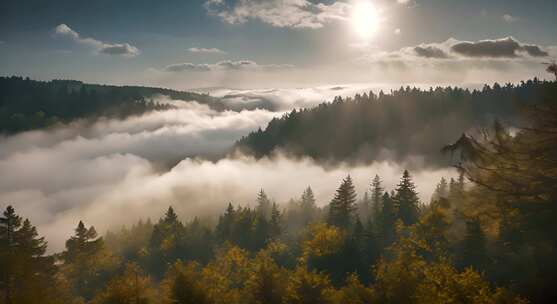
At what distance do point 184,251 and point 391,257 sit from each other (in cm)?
5012

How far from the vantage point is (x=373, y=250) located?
8044 cm

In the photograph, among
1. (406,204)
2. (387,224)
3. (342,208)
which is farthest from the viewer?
(342,208)

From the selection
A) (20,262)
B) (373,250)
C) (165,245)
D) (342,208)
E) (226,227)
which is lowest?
(165,245)

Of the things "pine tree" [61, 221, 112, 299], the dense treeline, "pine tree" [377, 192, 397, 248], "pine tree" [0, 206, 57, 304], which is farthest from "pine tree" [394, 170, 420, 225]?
"pine tree" [0, 206, 57, 304]

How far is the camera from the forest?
11.9 m

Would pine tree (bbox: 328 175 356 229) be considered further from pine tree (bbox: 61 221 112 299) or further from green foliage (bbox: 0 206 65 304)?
green foliage (bbox: 0 206 65 304)

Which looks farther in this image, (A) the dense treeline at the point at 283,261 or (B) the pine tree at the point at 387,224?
(B) the pine tree at the point at 387,224

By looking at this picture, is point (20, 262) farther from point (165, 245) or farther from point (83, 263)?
point (165, 245)

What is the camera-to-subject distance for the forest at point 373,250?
1191 cm

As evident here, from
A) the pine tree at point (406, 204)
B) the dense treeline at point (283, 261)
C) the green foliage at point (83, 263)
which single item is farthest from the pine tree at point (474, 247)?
the green foliage at point (83, 263)

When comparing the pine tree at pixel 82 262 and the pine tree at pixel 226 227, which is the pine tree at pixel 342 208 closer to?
the pine tree at pixel 226 227

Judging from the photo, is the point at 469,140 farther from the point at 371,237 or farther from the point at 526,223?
the point at 371,237

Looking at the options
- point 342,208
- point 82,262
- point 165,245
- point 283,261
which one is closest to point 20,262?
point 82,262

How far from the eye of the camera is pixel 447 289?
25.3 m
